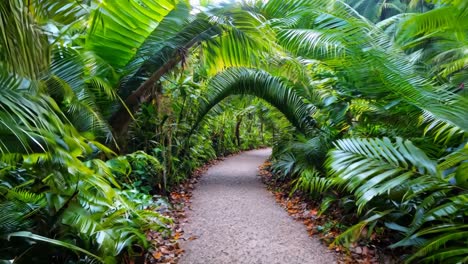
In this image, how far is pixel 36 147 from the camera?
7.00 ft

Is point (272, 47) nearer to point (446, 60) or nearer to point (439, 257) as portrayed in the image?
point (439, 257)

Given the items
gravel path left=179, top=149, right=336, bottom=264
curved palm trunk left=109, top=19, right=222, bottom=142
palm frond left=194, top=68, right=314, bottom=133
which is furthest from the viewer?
palm frond left=194, top=68, right=314, bottom=133

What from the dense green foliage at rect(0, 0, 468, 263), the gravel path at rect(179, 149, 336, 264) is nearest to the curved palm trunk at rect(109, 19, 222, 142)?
the dense green foliage at rect(0, 0, 468, 263)

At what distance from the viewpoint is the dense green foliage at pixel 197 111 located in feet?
6.58

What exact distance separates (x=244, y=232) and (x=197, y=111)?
9.99 feet

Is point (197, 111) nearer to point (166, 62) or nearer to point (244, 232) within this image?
point (166, 62)

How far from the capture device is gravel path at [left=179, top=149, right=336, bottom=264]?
3.25 meters

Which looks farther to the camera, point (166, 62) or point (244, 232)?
point (244, 232)

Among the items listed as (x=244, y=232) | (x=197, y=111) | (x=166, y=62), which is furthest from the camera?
(x=197, y=111)

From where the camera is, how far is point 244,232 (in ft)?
12.9

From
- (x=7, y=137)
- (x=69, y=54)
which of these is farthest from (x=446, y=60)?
(x=7, y=137)

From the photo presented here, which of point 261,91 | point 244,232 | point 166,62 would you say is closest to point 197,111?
point 261,91

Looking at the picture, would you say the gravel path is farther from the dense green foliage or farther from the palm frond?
the palm frond

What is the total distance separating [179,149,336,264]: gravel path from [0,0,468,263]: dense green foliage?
1.56 ft
